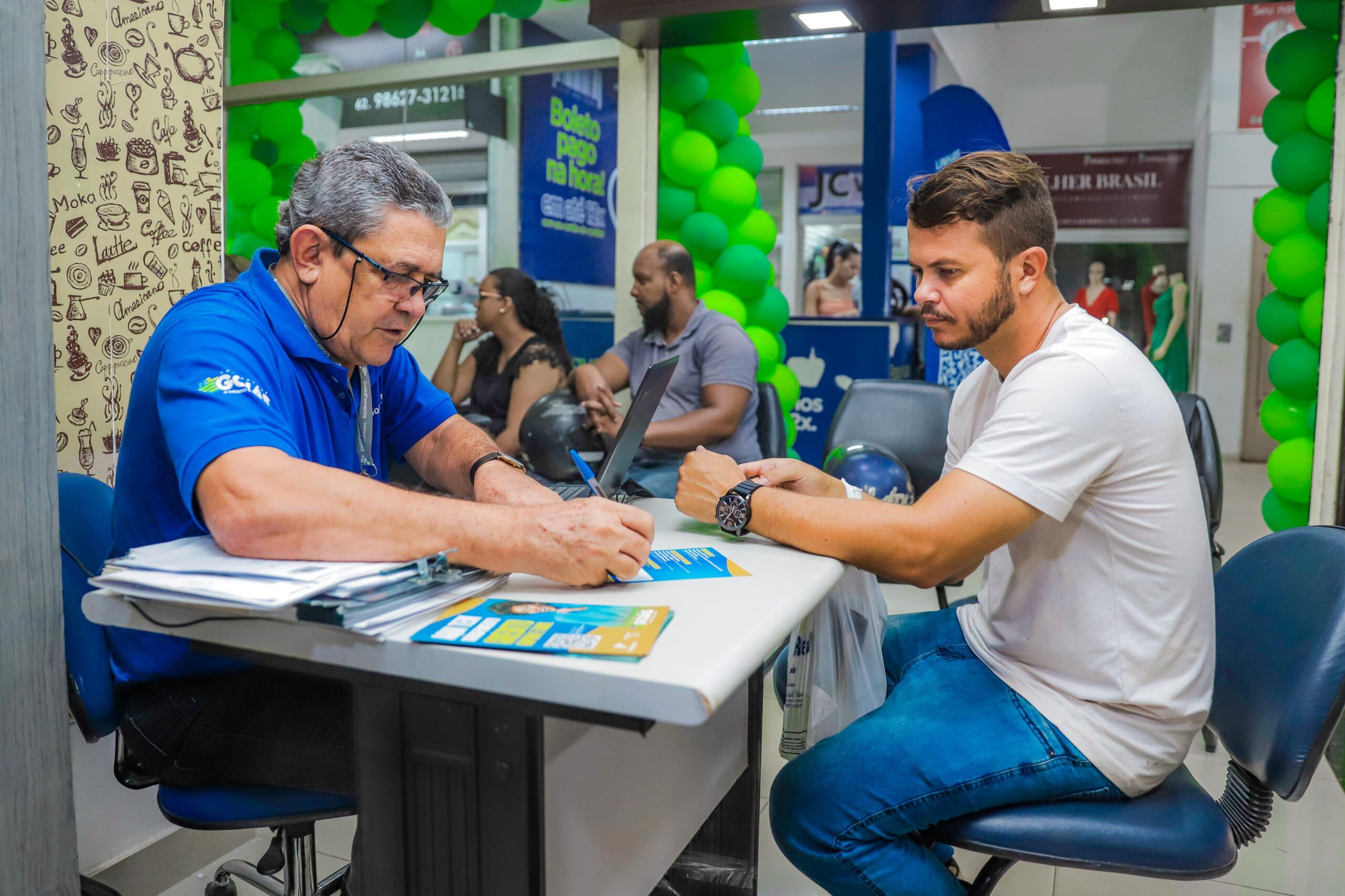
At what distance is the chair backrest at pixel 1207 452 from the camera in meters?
2.68

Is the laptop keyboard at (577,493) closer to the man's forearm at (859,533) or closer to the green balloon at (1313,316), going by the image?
the man's forearm at (859,533)

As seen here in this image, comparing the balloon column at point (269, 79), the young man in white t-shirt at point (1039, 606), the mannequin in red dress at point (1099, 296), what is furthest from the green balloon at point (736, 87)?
the mannequin in red dress at point (1099, 296)

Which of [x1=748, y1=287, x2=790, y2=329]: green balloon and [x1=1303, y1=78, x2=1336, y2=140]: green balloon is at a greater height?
[x1=1303, y1=78, x2=1336, y2=140]: green balloon

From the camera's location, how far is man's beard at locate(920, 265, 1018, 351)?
1.46 metres

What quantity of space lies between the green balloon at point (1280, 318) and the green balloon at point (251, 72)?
480cm

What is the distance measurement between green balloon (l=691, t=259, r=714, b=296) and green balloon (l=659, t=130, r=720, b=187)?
1.14ft

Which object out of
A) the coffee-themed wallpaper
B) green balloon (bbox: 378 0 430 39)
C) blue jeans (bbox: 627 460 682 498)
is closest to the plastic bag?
the coffee-themed wallpaper

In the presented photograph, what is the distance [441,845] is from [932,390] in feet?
8.52

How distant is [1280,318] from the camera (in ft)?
11.6

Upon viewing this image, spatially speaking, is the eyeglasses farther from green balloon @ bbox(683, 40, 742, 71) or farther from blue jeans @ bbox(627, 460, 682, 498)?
green balloon @ bbox(683, 40, 742, 71)

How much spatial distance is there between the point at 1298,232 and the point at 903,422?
1.65 meters

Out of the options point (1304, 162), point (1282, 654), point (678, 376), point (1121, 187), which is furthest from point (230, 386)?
point (1121, 187)

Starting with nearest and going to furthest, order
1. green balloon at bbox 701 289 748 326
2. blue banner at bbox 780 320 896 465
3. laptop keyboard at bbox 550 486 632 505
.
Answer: laptop keyboard at bbox 550 486 632 505
green balloon at bbox 701 289 748 326
blue banner at bbox 780 320 896 465

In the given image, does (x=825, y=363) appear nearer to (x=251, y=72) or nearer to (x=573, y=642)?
(x=251, y=72)
